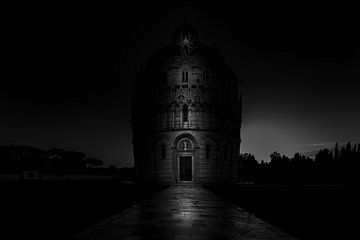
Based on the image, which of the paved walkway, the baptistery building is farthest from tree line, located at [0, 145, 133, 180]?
the paved walkway

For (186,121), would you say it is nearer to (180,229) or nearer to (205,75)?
(205,75)

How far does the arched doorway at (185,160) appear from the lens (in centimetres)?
5447

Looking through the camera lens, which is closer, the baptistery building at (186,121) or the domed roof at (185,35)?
the baptistery building at (186,121)

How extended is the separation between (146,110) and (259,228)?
4895 centimetres

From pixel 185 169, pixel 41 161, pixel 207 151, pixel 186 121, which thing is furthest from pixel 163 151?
pixel 41 161

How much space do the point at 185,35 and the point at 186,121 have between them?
15.5 m

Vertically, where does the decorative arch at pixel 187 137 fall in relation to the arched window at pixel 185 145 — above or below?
above

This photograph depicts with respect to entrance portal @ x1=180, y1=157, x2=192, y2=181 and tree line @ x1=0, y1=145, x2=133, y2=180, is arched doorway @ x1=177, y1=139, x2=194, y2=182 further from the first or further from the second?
tree line @ x1=0, y1=145, x2=133, y2=180

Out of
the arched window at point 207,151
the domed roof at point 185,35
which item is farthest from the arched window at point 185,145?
the domed roof at point 185,35

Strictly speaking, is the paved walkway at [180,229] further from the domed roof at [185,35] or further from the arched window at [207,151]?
the domed roof at [185,35]

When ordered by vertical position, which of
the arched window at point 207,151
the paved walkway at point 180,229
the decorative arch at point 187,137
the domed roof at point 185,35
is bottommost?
the paved walkway at point 180,229

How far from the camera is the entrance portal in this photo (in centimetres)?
5488

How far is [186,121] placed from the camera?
5397 cm

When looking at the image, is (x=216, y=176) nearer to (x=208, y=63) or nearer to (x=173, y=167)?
(x=173, y=167)
